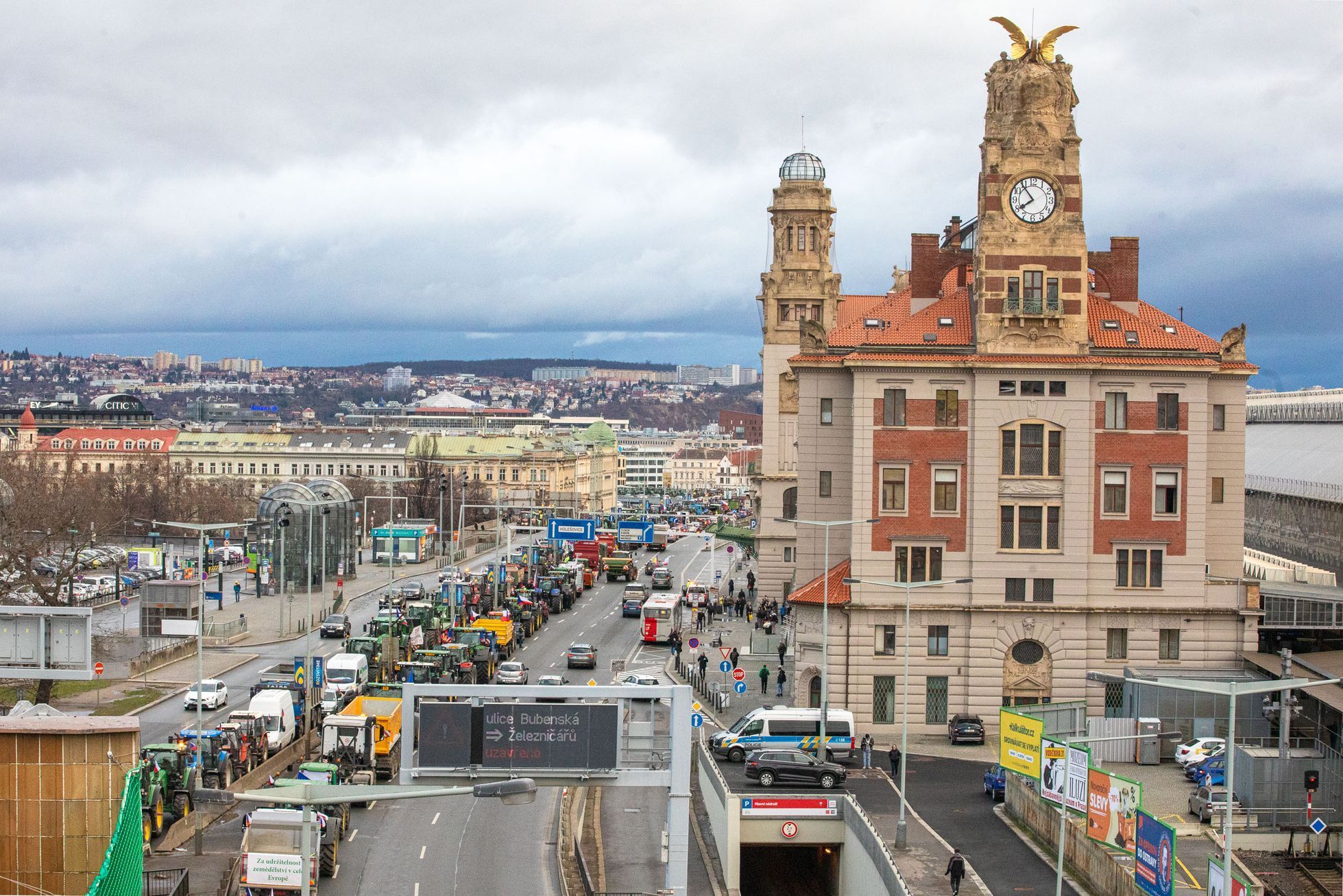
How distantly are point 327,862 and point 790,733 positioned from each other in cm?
2085

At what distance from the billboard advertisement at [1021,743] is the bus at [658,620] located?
41.9 meters

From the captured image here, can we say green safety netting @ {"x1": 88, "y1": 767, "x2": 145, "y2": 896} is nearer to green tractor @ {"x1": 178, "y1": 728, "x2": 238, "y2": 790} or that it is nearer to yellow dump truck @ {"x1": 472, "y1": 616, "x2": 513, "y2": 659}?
green tractor @ {"x1": 178, "y1": 728, "x2": 238, "y2": 790}

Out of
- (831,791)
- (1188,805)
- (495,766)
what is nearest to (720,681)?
(831,791)

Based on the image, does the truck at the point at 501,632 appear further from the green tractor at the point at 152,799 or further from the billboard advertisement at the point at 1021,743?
the billboard advertisement at the point at 1021,743

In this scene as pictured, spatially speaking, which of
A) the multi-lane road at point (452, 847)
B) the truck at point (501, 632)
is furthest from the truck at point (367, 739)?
the truck at point (501, 632)

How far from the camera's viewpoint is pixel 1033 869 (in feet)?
159

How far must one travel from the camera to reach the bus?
322 ft

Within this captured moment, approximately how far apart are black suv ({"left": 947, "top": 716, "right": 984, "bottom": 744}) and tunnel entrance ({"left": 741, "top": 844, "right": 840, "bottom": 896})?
941 cm

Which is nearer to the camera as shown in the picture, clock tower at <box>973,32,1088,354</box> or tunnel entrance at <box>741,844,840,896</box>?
tunnel entrance at <box>741,844,840,896</box>

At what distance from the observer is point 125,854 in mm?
33406

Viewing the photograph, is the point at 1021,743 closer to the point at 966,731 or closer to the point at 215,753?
the point at 966,731

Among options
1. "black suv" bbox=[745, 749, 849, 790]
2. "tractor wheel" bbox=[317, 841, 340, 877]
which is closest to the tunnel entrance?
"black suv" bbox=[745, 749, 849, 790]

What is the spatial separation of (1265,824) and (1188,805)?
3.37 m

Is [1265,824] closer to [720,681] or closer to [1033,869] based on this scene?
[1033,869]
